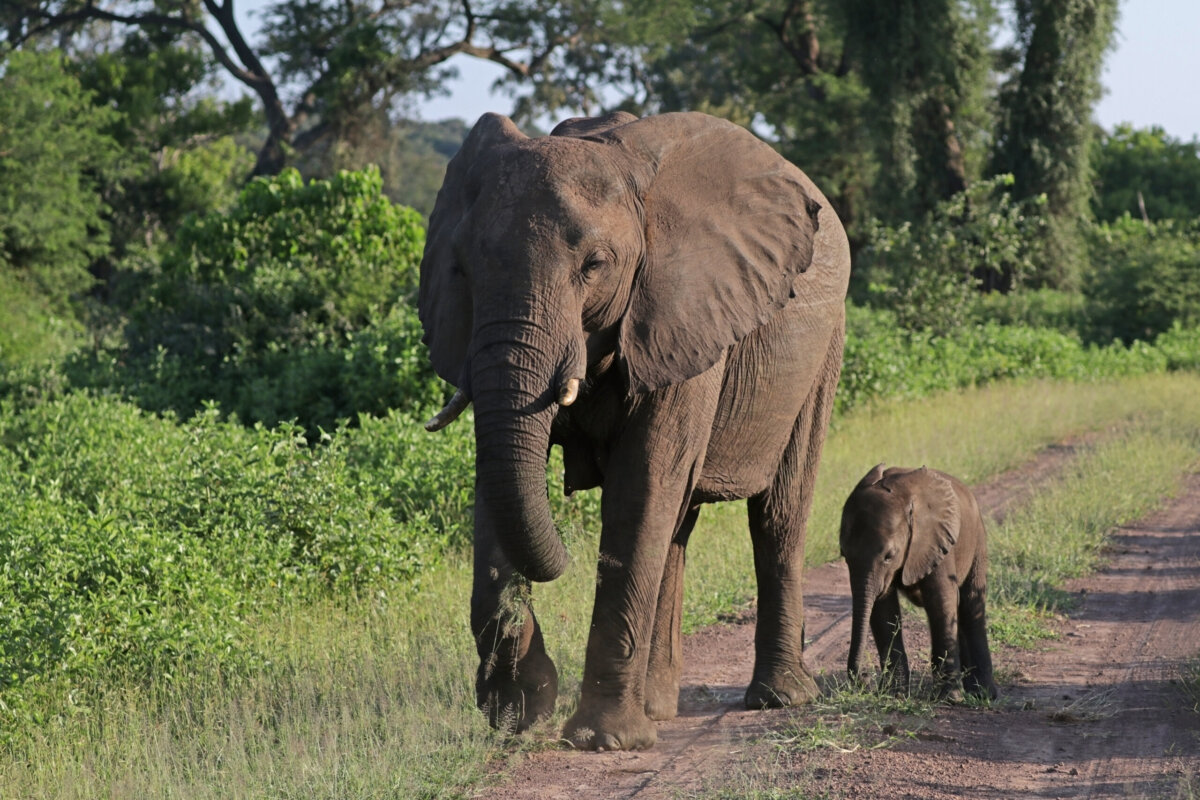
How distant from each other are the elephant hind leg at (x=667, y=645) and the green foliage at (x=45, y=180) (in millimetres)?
20538

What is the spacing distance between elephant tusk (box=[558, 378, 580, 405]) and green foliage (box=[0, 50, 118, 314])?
21480mm

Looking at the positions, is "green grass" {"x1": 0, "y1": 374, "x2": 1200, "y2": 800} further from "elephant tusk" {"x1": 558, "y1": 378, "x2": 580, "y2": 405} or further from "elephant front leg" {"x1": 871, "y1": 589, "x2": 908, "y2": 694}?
"elephant tusk" {"x1": 558, "y1": 378, "x2": 580, "y2": 405}

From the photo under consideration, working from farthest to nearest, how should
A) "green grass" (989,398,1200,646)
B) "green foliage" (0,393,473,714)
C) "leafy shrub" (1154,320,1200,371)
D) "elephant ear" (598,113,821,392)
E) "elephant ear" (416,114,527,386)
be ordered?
"leafy shrub" (1154,320,1200,371)
"green grass" (989,398,1200,646)
"green foliage" (0,393,473,714)
"elephant ear" (598,113,821,392)
"elephant ear" (416,114,527,386)

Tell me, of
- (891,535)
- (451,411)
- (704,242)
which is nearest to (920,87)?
(891,535)

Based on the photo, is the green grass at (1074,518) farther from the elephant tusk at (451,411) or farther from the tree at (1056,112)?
the tree at (1056,112)

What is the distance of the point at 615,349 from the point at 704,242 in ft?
1.73

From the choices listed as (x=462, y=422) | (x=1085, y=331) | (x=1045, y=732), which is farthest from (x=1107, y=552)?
(x=1085, y=331)

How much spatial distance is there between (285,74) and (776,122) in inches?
483

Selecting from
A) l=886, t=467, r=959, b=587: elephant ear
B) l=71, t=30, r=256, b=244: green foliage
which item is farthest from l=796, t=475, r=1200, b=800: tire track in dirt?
l=71, t=30, r=256, b=244: green foliage

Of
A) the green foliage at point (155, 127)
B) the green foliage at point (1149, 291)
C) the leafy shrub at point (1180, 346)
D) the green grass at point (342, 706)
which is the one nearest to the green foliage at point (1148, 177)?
the green foliage at point (1149, 291)

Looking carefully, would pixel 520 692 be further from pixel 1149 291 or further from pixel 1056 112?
pixel 1056 112

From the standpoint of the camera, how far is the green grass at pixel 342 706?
181 inches

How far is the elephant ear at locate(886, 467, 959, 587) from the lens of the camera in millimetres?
5484

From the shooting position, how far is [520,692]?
16.1 ft
